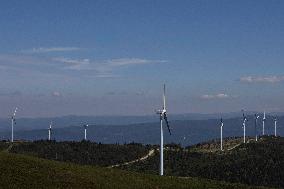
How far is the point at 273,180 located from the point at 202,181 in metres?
70.0

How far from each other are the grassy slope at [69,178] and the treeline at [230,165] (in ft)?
185

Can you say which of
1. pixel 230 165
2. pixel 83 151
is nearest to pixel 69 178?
pixel 230 165

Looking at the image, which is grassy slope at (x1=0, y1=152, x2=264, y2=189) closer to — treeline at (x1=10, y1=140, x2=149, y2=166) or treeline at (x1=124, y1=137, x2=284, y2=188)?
treeline at (x1=124, y1=137, x2=284, y2=188)

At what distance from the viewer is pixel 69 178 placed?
71062 mm

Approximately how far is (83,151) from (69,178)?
108 meters

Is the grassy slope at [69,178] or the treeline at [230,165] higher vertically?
the grassy slope at [69,178]

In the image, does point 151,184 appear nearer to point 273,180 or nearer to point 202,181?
point 202,181

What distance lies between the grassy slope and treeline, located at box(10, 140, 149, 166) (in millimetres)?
81705

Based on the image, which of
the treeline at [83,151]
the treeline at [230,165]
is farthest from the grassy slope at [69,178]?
the treeline at [83,151]

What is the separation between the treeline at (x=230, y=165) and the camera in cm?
14550

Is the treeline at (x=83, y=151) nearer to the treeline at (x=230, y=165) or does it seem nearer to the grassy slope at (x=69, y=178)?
the treeline at (x=230, y=165)

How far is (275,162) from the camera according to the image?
167750mm

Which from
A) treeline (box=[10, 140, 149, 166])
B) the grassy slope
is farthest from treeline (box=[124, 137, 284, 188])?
the grassy slope

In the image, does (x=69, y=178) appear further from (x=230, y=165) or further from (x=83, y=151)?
(x=83, y=151)
